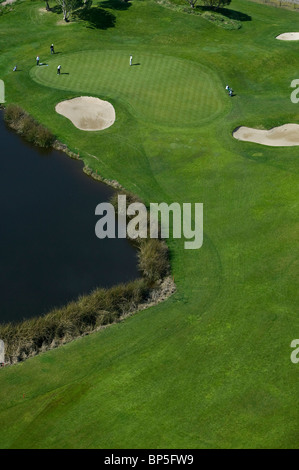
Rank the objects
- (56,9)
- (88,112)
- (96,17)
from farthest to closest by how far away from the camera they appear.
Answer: (56,9), (96,17), (88,112)

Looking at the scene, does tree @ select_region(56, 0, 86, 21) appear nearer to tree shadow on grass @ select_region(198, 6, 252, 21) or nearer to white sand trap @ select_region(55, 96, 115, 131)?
tree shadow on grass @ select_region(198, 6, 252, 21)

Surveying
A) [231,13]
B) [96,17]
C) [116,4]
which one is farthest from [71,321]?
[231,13]

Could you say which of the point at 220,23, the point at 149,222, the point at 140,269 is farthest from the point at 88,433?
the point at 220,23

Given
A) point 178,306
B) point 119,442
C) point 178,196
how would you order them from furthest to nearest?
point 178,196 < point 178,306 < point 119,442

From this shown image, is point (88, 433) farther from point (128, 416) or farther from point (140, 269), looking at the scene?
point (140, 269)

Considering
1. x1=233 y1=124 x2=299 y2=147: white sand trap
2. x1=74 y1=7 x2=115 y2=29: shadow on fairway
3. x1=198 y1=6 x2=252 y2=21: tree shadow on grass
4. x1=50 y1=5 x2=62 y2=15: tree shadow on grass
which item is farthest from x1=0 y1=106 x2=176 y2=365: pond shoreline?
x1=50 y1=5 x2=62 y2=15: tree shadow on grass

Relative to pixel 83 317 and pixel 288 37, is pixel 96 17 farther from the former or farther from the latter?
pixel 83 317
